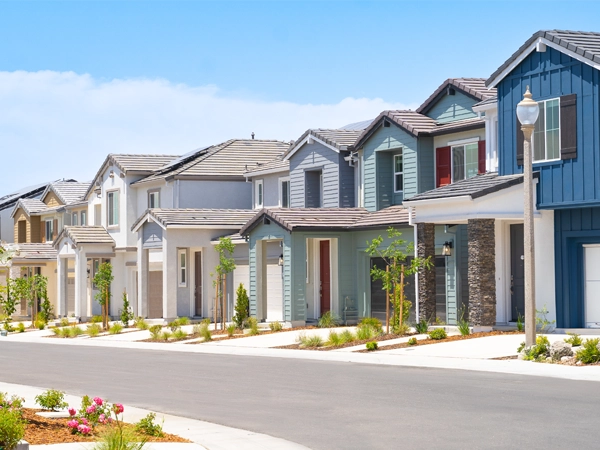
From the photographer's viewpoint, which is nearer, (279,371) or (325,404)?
(325,404)

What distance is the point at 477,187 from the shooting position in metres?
27.0

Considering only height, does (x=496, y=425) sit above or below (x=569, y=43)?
below

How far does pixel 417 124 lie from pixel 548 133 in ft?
25.9

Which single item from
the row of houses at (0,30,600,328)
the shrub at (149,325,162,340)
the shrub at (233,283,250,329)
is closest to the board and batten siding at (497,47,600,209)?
the row of houses at (0,30,600,328)

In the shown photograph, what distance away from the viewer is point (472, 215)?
87.5ft

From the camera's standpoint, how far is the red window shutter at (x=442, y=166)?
32.7m

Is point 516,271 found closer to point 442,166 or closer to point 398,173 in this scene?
point 442,166

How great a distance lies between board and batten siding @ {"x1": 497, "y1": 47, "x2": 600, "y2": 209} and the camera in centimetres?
2462

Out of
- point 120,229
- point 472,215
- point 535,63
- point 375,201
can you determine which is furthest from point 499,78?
point 120,229

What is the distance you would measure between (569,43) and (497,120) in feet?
12.5

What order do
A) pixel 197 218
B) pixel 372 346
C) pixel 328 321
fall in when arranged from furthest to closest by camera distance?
pixel 197 218, pixel 328 321, pixel 372 346

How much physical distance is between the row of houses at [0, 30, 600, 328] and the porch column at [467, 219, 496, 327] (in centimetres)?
4

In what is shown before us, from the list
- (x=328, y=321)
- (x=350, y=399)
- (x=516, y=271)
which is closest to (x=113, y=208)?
(x=328, y=321)

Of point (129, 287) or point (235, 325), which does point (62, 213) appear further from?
point (235, 325)
